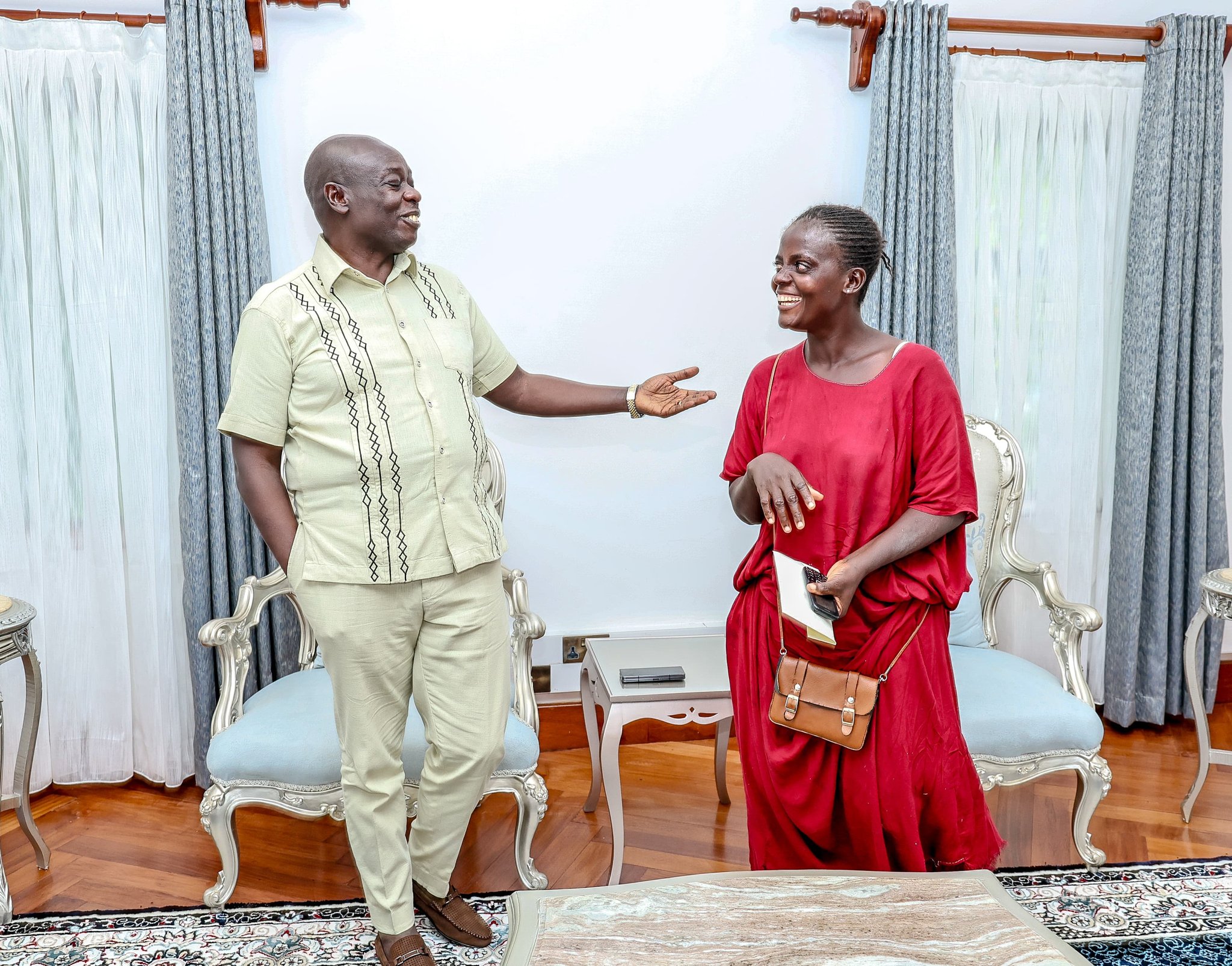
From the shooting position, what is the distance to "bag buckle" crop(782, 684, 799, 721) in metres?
1.99

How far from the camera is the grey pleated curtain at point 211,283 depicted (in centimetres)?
292

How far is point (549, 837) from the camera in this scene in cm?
288

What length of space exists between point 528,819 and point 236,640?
897 millimetres

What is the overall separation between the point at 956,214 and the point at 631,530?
1.52m

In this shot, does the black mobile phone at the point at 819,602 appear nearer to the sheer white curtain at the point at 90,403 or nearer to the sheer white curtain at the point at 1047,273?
the sheer white curtain at the point at 1047,273

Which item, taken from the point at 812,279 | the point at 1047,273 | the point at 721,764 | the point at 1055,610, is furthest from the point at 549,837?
the point at 1047,273

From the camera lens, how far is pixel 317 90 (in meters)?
3.13

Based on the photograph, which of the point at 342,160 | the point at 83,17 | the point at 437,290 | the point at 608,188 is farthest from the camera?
the point at 608,188

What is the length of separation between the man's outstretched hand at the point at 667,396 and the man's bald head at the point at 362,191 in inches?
25.4

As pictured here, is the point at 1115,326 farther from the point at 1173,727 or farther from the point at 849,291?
the point at 849,291

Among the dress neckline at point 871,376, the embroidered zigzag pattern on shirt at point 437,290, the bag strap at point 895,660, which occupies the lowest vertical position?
the bag strap at point 895,660

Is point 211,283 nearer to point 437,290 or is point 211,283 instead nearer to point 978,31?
point 437,290

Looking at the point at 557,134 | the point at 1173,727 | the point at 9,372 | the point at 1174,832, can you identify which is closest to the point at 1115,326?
the point at 1173,727

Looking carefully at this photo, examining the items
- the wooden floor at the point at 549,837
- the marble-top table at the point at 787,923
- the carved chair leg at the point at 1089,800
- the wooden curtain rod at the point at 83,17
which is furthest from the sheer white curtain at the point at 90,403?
the carved chair leg at the point at 1089,800
